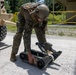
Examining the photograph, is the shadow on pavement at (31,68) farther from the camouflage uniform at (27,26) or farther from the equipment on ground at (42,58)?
the camouflage uniform at (27,26)

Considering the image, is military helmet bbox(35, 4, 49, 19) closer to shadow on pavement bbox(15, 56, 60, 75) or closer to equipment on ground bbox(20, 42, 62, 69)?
equipment on ground bbox(20, 42, 62, 69)

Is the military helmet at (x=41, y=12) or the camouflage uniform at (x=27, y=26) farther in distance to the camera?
the camouflage uniform at (x=27, y=26)

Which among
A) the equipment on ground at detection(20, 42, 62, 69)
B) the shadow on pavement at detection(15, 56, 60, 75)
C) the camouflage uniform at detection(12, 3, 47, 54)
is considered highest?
the camouflage uniform at detection(12, 3, 47, 54)

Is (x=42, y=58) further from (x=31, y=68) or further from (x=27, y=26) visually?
(x=27, y=26)

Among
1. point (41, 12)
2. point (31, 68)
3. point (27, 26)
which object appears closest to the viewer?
point (41, 12)

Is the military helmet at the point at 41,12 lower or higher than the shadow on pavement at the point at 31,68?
higher

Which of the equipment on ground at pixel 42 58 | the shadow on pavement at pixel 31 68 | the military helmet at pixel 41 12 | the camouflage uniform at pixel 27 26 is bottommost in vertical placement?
the shadow on pavement at pixel 31 68

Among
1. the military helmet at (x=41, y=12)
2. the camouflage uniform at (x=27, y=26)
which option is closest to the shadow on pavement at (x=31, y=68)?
the camouflage uniform at (x=27, y=26)

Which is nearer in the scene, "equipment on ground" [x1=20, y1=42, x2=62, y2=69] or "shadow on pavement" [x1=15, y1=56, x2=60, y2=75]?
"shadow on pavement" [x1=15, y1=56, x2=60, y2=75]

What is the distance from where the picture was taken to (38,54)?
5152mm

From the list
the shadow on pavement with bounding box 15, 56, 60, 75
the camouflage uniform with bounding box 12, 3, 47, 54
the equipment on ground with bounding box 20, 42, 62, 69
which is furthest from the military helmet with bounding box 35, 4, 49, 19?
the shadow on pavement with bounding box 15, 56, 60, 75

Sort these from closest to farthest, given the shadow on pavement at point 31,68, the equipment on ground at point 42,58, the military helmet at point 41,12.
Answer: the military helmet at point 41,12 → the shadow on pavement at point 31,68 → the equipment on ground at point 42,58

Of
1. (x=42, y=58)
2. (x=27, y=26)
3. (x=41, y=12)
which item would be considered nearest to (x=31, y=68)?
(x=42, y=58)

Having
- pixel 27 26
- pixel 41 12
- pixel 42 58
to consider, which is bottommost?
pixel 42 58
